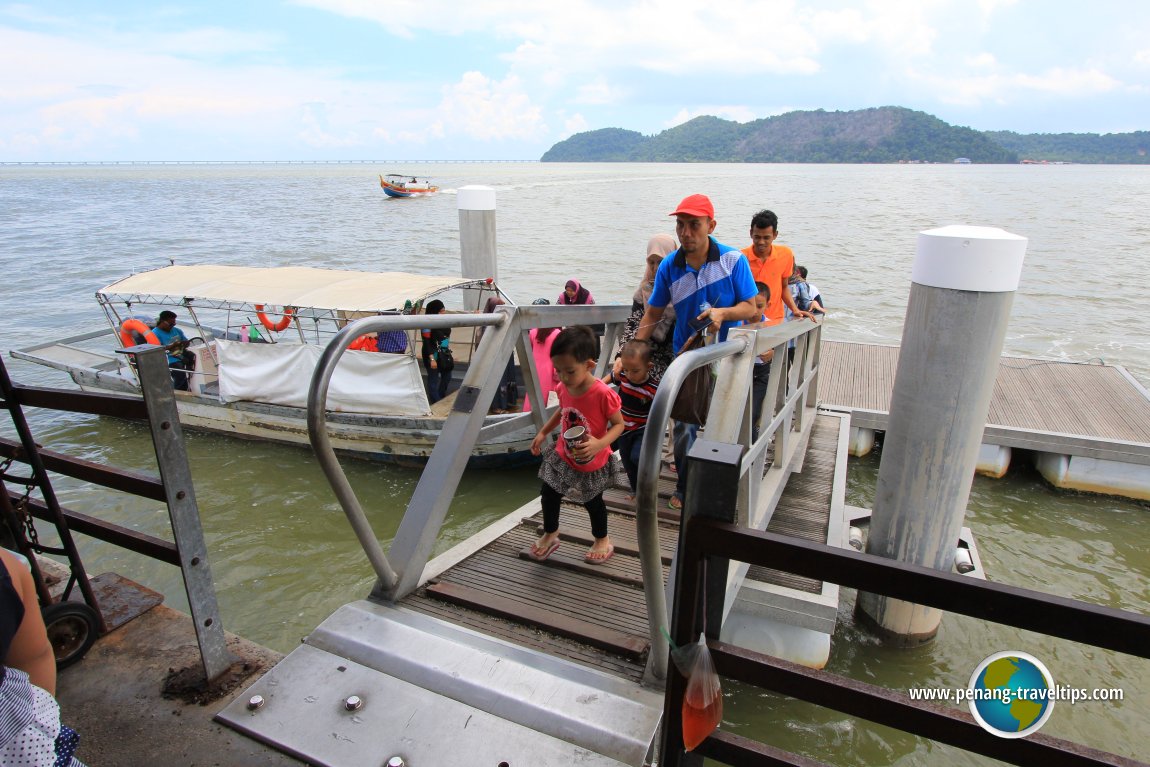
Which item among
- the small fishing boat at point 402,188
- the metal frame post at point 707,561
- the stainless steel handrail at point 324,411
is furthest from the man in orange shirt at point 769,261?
the small fishing boat at point 402,188

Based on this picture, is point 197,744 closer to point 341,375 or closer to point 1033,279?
point 341,375

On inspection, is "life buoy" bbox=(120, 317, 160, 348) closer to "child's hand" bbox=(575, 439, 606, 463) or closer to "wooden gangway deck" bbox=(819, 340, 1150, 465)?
"child's hand" bbox=(575, 439, 606, 463)

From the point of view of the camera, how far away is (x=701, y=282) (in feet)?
10.9

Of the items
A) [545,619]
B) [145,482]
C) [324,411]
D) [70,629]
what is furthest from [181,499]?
[545,619]

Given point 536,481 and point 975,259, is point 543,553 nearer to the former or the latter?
point 975,259

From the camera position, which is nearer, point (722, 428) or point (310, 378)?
point (722, 428)

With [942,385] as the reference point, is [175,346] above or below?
below

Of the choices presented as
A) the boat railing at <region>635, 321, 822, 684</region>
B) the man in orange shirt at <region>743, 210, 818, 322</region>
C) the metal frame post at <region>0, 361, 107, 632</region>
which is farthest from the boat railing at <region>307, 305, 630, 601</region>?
the man in orange shirt at <region>743, 210, 818, 322</region>

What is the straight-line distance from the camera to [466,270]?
1015 cm

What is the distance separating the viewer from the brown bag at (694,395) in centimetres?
327

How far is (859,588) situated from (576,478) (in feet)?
6.20

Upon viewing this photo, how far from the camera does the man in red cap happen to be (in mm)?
3189

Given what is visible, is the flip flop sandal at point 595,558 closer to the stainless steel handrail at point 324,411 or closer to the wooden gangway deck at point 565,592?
the wooden gangway deck at point 565,592

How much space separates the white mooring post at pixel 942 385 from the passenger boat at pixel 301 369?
394cm
